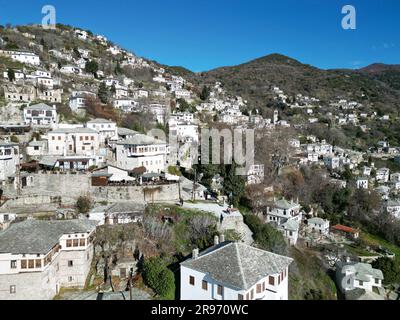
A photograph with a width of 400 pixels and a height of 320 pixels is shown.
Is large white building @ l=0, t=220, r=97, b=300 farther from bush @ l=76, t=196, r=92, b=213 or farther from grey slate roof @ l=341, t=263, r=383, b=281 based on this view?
grey slate roof @ l=341, t=263, r=383, b=281

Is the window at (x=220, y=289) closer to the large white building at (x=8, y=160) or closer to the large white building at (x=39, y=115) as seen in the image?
the large white building at (x=8, y=160)

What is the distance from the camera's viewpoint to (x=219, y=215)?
31578 millimetres

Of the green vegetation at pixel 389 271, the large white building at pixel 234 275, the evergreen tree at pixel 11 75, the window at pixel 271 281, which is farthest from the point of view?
the evergreen tree at pixel 11 75

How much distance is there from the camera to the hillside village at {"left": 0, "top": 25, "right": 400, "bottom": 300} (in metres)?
22.8

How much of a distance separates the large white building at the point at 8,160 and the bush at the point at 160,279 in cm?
1858

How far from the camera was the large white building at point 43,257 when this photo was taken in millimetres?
21547

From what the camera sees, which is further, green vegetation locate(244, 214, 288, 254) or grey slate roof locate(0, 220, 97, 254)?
green vegetation locate(244, 214, 288, 254)

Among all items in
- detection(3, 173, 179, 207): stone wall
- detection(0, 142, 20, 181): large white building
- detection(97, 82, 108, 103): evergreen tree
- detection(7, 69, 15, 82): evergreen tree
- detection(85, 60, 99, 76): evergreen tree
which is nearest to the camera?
detection(3, 173, 179, 207): stone wall

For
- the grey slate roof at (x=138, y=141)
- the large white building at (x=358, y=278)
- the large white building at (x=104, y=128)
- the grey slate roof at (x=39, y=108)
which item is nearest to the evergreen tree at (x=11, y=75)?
the grey slate roof at (x=39, y=108)

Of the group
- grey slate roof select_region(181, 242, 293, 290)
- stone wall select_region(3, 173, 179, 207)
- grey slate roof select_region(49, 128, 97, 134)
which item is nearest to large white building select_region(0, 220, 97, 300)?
stone wall select_region(3, 173, 179, 207)

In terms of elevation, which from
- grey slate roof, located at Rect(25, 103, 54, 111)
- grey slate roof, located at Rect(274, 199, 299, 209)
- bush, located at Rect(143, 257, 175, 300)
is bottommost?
A: bush, located at Rect(143, 257, 175, 300)

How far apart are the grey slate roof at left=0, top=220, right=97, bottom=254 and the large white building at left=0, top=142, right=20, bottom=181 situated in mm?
12110

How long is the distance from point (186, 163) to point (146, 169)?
9125 mm

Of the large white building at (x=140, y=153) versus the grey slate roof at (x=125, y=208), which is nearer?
the grey slate roof at (x=125, y=208)
